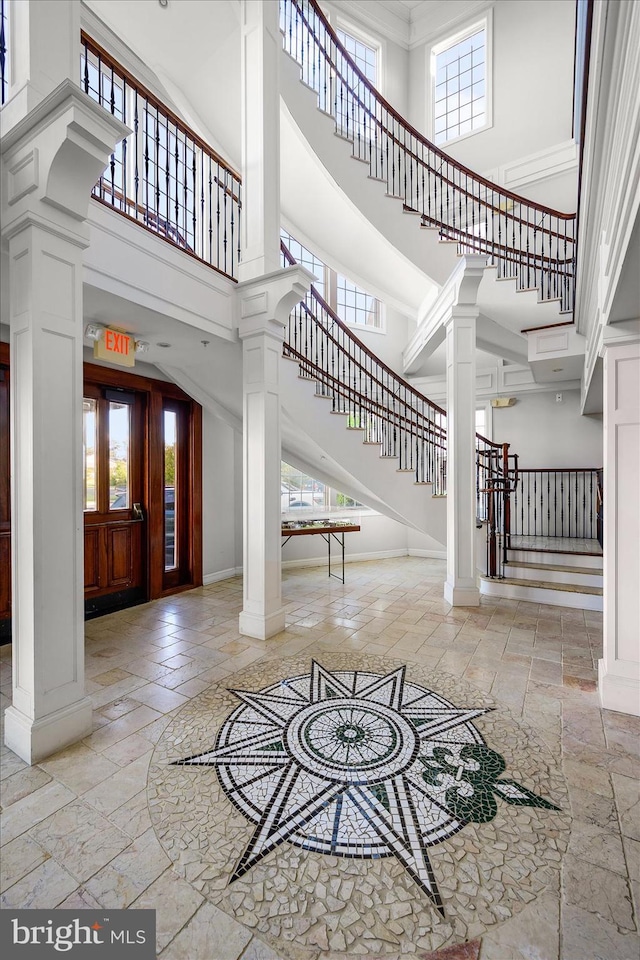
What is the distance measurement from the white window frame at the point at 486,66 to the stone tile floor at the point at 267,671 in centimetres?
771

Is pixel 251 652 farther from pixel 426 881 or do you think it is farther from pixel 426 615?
pixel 426 881

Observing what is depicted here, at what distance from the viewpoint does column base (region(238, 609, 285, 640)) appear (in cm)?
363

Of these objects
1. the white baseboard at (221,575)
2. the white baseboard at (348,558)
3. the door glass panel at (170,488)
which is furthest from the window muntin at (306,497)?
the door glass panel at (170,488)

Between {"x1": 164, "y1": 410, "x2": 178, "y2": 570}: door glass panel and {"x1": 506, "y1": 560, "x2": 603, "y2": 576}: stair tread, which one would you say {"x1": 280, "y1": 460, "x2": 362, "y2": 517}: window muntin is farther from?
{"x1": 506, "y1": 560, "x2": 603, "y2": 576}: stair tread

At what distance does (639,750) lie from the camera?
7.07ft

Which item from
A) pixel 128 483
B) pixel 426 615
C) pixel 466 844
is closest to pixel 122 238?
pixel 128 483

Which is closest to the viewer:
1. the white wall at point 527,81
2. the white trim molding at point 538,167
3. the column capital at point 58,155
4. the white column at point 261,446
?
the column capital at point 58,155

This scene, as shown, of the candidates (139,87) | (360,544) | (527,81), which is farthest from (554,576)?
(527,81)

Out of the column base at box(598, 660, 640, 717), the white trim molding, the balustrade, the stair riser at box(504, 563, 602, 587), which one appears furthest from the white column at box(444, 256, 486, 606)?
the white trim molding

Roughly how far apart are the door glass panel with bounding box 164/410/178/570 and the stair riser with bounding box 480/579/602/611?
12.3ft

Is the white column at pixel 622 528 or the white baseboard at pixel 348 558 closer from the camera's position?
the white column at pixel 622 528

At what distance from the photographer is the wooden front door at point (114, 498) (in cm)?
433

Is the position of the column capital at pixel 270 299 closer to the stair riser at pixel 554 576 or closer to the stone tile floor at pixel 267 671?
the stone tile floor at pixel 267 671

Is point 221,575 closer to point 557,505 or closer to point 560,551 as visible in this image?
point 560,551
